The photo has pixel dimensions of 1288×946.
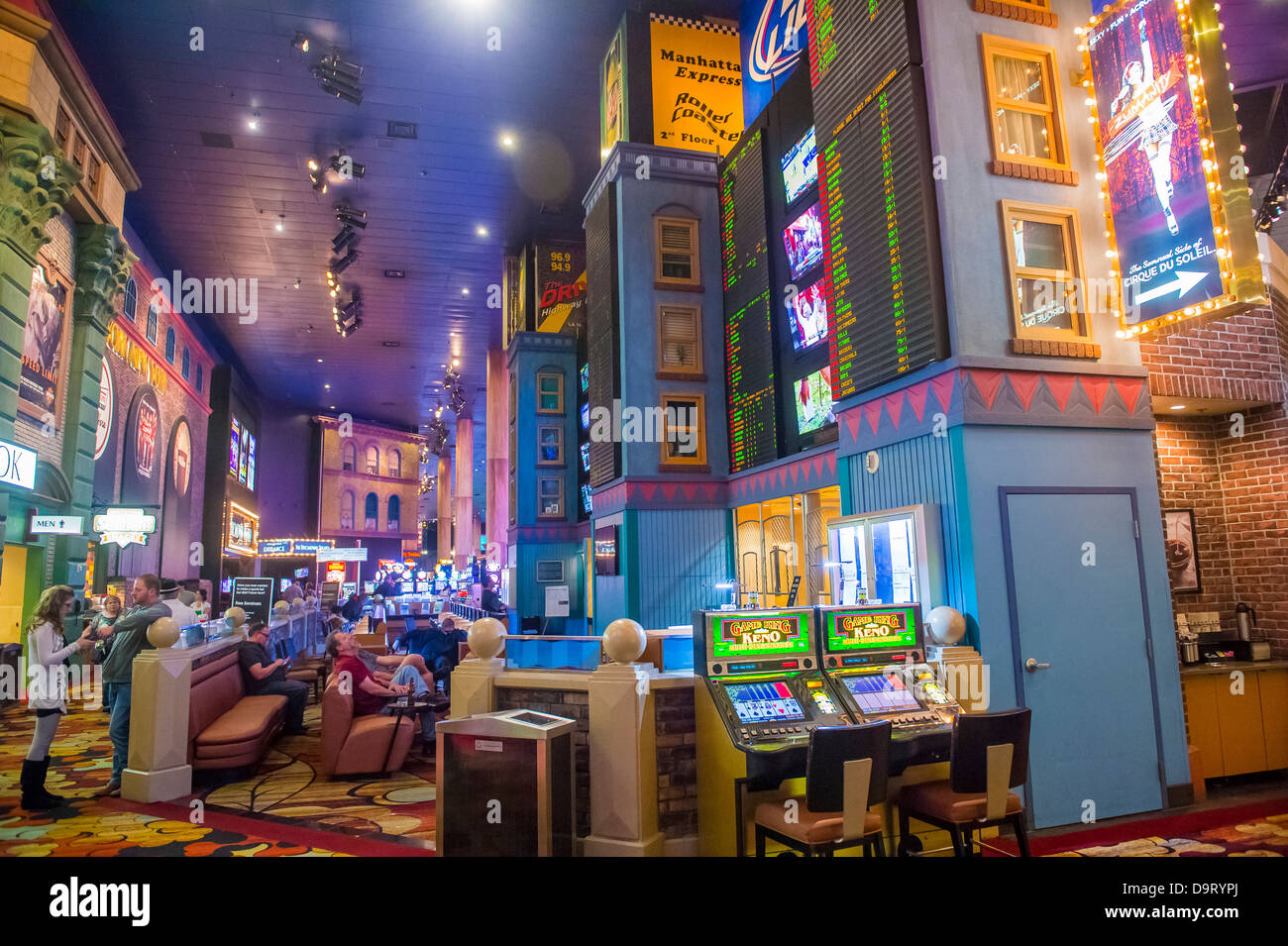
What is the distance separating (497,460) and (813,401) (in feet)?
40.5

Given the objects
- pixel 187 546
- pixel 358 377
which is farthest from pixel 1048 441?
pixel 358 377

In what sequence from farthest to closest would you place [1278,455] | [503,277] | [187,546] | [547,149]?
[187,546] < [503,277] < [547,149] < [1278,455]

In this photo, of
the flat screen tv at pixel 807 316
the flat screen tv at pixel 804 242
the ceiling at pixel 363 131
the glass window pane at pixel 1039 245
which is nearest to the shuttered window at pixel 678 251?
the flat screen tv at pixel 804 242

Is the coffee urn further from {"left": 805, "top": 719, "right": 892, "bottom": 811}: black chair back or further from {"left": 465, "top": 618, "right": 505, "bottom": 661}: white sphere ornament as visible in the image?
{"left": 465, "top": 618, "right": 505, "bottom": 661}: white sphere ornament

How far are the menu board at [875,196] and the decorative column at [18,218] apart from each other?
864 cm

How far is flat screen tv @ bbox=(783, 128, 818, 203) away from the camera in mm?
8383

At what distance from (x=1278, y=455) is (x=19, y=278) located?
504 inches

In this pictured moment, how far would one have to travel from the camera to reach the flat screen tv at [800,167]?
27.5 ft

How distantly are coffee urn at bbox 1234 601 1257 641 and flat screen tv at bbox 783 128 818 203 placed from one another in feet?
18.6

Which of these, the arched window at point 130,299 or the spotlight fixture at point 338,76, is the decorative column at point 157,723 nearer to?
the spotlight fixture at point 338,76

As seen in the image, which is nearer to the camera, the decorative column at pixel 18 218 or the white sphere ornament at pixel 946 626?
the white sphere ornament at pixel 946 626
